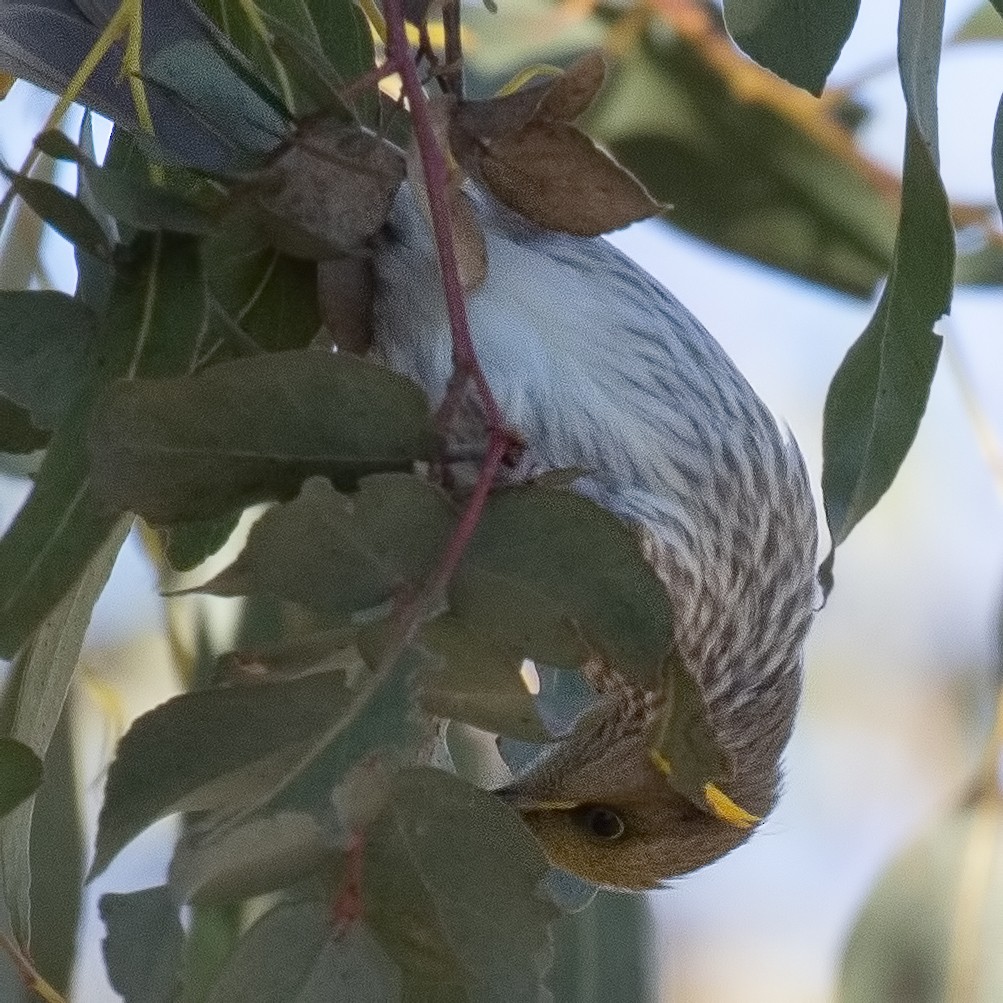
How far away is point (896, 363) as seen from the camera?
3.04 feet

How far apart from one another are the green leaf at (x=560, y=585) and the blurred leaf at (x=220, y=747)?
63 millimetres

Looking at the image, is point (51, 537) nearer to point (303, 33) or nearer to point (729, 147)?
point (303, 33)

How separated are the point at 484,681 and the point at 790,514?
694 mm

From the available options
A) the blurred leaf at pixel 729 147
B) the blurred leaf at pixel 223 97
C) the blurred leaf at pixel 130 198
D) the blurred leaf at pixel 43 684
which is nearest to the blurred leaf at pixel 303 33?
the blurred leaf at pixel 223 97

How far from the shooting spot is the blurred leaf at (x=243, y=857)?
0.68 m

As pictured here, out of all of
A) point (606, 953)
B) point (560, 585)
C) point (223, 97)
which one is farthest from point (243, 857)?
point (606, 953)

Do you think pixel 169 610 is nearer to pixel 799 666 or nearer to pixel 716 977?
pixel 799 666

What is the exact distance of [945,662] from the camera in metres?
3.76

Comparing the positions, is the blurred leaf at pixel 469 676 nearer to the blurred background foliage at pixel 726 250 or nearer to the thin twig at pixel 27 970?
the thin twig at pixel 27 970

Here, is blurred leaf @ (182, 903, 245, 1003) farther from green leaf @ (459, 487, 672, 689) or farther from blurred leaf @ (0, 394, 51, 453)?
green leaf @ (459, 487, 672, 689)

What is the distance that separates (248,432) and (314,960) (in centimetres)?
22

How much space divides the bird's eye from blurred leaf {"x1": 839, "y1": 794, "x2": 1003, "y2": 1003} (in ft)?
1.85

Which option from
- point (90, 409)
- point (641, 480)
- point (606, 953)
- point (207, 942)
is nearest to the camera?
point (90, 409)

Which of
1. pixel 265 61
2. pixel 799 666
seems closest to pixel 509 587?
pixel 265 61
